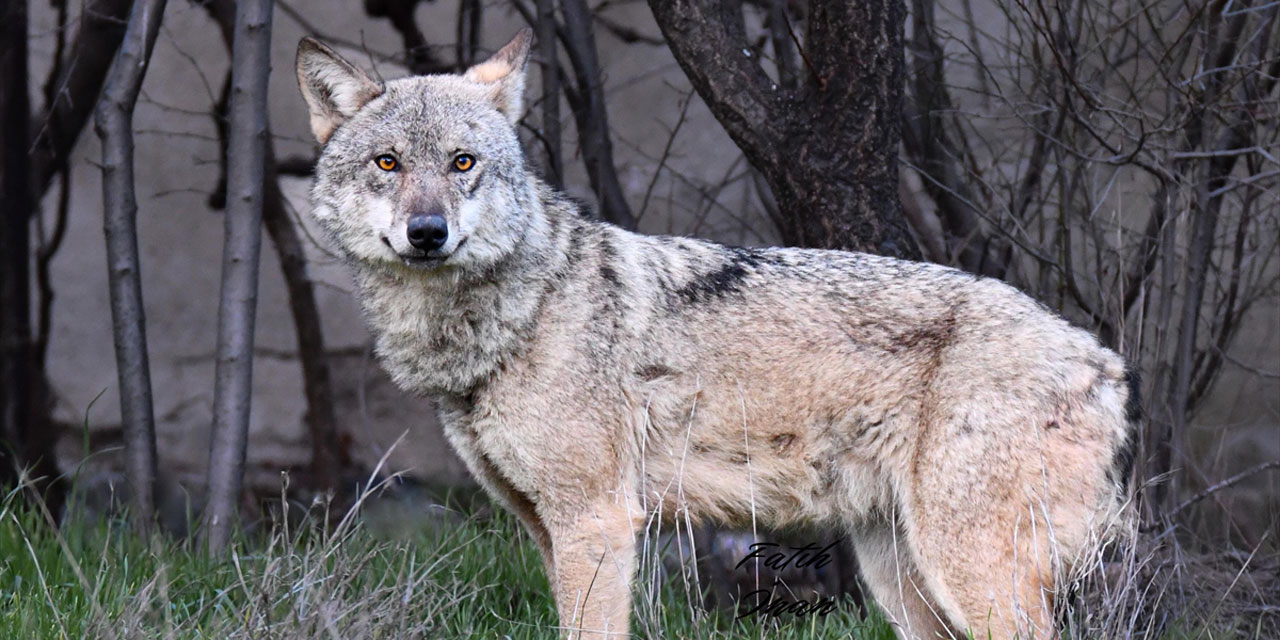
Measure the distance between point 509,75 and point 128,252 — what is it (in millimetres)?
2245

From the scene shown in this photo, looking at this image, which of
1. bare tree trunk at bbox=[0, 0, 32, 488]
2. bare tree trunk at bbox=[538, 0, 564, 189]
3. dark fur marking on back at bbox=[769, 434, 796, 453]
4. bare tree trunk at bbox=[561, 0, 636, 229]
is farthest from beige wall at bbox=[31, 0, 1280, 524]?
dark fur marking on back at bbox=[769, 434, 796, 453]

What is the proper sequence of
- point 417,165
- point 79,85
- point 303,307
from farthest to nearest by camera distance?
point 303,307
point 79,85
point 417,165

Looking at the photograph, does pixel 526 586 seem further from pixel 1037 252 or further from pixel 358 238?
pixel 1037 252

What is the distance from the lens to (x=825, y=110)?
16.3 ft

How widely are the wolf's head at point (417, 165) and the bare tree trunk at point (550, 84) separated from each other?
2050mm

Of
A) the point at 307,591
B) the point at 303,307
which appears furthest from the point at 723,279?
the point at 303,307

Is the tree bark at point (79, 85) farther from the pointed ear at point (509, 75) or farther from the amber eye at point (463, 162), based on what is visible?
the amber eye at point (463, 162)

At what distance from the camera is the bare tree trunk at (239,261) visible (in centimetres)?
522

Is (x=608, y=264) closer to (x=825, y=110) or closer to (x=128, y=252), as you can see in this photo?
(x=825, y=110)

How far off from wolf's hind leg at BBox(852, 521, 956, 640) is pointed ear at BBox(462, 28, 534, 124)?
6.20 ft

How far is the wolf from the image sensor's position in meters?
3.79

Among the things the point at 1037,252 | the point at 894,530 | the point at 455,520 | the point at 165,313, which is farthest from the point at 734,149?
the point at 894,530

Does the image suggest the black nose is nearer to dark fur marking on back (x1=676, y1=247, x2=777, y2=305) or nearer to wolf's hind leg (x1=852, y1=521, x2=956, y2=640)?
dark fur marking on back (x1=676, y1=247, x2=777, y2=305)

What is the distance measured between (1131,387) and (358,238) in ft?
8.19
